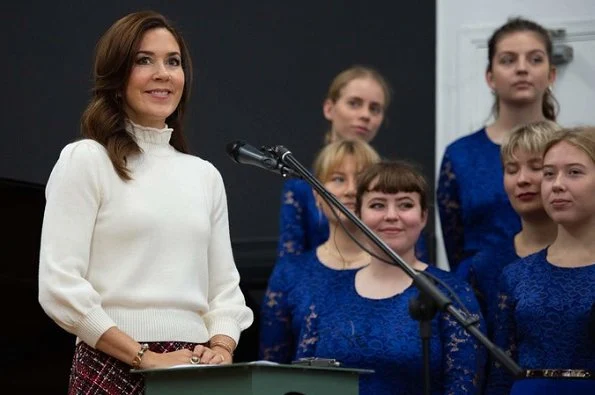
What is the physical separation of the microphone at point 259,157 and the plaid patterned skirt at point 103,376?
0.46m

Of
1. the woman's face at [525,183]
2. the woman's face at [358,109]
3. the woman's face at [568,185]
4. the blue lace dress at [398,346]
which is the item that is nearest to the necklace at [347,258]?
the blue lace dress at [398,346]

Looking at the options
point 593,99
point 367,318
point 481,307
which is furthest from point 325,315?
point 593,99

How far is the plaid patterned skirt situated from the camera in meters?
2.83

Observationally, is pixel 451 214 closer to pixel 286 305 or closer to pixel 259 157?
pixel 286 305

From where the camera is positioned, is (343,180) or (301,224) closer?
(343,180)

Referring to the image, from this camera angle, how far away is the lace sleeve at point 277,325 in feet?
14.7

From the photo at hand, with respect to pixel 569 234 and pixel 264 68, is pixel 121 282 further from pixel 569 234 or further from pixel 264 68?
pixel 264 68

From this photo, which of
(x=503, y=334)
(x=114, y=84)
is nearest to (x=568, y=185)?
(x=503, y=334)

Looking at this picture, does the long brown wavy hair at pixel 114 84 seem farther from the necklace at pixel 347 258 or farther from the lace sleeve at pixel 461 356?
the necklace at pixel 347 258

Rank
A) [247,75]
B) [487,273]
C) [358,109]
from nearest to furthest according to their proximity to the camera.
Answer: [487,273], [358,109], [247,75]

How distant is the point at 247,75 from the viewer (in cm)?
595

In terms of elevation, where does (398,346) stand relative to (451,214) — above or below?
below

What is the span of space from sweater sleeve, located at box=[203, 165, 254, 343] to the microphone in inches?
3.1

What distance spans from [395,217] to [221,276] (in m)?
1.00
